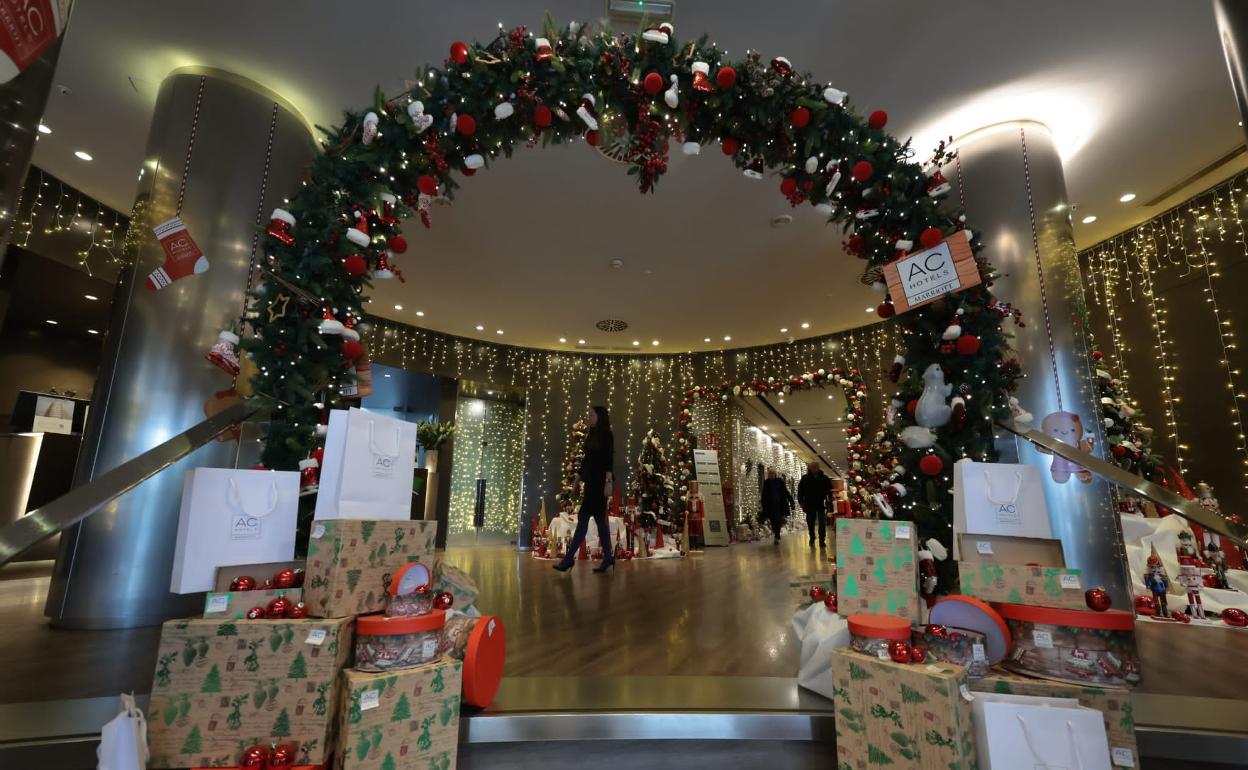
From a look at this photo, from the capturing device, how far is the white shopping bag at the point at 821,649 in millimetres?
2127

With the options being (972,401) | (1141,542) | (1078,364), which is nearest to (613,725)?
(972,401)

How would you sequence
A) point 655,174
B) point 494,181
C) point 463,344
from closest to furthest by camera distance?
point 655,174, point 494,181, point 463,344

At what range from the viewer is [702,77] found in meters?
2.79

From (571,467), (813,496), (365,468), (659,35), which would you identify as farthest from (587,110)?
(813,496)

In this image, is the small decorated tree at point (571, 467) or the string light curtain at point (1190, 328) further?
the small decorated tree at point (571, 467)

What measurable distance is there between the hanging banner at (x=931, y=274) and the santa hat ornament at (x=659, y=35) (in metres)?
1.64

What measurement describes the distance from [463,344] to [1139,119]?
9396 mm

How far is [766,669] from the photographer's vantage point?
2469 millimetres

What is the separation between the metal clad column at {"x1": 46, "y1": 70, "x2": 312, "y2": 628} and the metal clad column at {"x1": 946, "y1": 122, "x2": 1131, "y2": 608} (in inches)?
216

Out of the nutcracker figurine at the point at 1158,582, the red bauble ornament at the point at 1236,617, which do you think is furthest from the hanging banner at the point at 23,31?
the nutcracker figurine at the point at 1158,582

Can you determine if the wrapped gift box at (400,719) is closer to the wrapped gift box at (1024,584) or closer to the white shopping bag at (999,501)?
the wrapped gift box at (1024,584)

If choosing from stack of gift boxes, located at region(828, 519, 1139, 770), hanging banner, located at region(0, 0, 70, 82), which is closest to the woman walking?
stack of gift boxes, located at region(828, 519, 1139, 770)

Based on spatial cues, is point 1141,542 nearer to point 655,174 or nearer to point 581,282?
point 655,174

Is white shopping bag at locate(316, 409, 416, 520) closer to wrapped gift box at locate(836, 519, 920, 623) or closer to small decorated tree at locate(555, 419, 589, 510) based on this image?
wrapped gift box at locate(836, 519, 920, 623)
